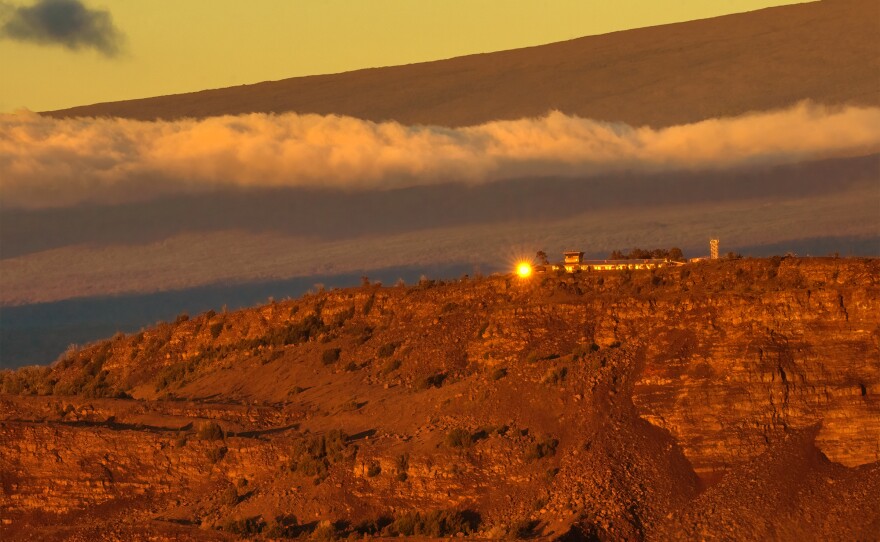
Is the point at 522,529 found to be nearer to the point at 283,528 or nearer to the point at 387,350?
the point at 283,528

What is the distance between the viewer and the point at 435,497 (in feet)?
193

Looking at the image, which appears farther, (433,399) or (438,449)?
(433,399)

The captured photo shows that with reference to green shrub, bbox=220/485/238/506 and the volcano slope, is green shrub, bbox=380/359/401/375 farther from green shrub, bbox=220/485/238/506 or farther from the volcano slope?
green shrub, bbox=220/485/238/506

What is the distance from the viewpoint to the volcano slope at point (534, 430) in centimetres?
5691

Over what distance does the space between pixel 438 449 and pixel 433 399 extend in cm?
465

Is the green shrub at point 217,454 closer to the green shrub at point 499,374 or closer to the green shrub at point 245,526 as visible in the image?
the green shrub at point 245,526

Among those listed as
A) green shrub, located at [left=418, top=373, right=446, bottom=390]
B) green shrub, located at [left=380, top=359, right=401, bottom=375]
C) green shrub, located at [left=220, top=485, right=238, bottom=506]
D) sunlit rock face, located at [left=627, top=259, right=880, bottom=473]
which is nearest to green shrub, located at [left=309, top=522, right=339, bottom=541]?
Answer: green shrub, located at [left=220, top=485, right=238, bottom=506]

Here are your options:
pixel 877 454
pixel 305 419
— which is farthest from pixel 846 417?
pixel 305 419

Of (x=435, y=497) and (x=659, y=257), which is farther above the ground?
(x=659, y=257)

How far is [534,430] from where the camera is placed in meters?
60.3

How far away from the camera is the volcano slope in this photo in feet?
187

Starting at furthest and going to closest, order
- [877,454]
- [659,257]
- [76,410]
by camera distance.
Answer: [659,257]
[76,410]
[877,454]

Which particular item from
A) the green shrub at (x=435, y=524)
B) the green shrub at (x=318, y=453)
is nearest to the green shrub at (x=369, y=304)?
the green shrub at (x=318, y=453)

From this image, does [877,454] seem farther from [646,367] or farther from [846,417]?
[646,367]
